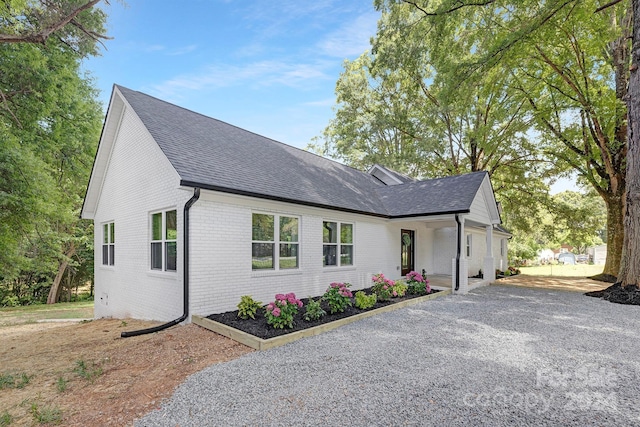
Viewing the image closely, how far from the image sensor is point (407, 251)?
13938 millimetres

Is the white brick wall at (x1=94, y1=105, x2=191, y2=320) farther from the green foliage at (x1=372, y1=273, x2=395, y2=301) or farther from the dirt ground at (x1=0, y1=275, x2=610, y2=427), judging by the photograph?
the green foliage at (x1=372, y1=273, x2=395, y2=301)

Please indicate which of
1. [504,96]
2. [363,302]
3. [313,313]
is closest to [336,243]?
[363,302]

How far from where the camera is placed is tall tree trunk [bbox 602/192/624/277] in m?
15.2

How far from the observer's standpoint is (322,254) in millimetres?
9633

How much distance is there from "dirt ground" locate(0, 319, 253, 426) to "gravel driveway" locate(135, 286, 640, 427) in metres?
0.38

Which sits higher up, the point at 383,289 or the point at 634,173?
the point at 634,173

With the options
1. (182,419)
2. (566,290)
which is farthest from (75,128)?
(566,290)

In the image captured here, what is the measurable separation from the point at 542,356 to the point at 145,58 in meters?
15.7

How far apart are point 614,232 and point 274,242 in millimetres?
17461

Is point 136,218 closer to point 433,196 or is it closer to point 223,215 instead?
point 223,215

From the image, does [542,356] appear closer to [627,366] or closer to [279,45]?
[627,366]

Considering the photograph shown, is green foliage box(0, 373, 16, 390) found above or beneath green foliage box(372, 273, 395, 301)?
beneath

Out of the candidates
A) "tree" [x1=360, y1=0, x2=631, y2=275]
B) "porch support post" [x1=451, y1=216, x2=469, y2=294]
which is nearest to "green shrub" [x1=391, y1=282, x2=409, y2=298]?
"porch support post" [x1=451, y1=216, x2=469, y2=294]

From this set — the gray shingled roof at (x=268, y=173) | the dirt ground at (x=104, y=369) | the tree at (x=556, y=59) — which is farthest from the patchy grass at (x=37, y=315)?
the tree at (x=556, y=59)
